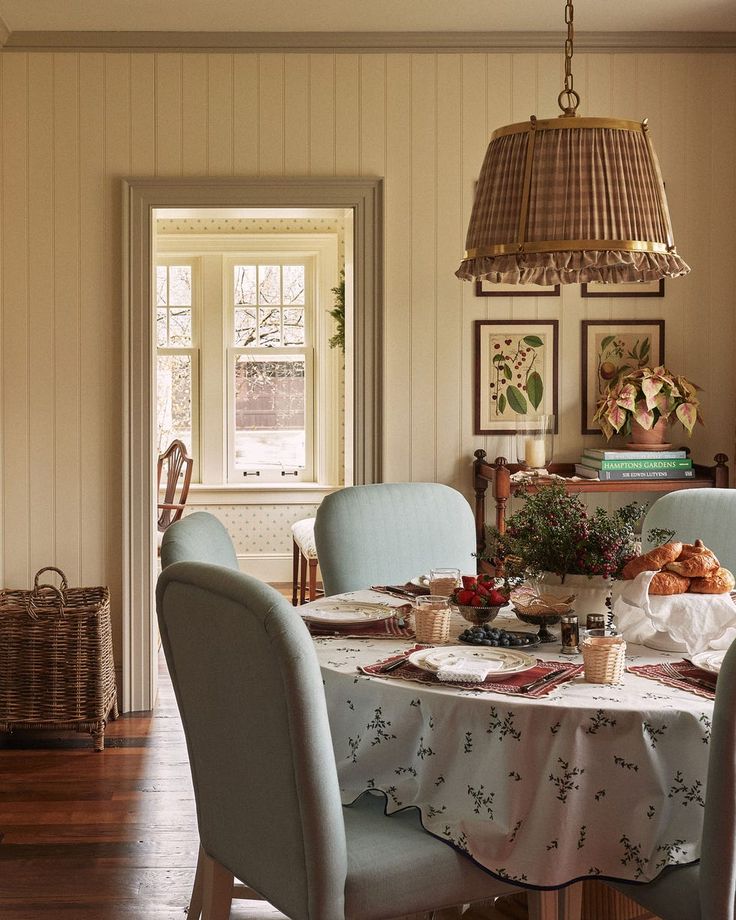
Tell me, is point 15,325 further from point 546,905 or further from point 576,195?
point 546,905

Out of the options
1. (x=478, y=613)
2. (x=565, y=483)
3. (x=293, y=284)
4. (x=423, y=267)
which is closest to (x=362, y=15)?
(x=423, y=267)

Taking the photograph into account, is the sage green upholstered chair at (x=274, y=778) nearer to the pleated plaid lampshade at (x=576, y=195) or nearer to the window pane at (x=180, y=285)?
the pleated plaid lampshade at (x=576, y=195)

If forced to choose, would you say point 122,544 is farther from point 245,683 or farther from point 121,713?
point 245,683

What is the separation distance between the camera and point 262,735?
166cm

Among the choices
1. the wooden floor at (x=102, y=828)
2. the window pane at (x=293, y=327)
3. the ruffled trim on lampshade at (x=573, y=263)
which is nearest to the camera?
the ruffled trim on lampshade at (x=573, y=263)

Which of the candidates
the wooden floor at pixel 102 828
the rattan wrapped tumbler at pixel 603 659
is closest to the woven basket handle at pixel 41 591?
the wooden floor at pixel 102 828

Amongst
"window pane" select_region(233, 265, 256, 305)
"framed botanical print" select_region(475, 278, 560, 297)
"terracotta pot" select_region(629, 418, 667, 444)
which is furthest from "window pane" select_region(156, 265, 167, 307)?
"terracotta pot" select_region(629, 418, 667, 444)

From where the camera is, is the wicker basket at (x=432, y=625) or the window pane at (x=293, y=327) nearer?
the wicker basket at (x=432, y=625)

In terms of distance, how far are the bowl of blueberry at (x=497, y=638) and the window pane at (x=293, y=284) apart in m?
5.11

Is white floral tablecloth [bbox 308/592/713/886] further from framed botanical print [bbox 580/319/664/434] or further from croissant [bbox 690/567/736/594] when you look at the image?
framed botanical print [bbox 580/319/664/434]

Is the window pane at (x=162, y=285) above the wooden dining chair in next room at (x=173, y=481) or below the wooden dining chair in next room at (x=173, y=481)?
above

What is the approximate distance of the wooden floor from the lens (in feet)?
8.70

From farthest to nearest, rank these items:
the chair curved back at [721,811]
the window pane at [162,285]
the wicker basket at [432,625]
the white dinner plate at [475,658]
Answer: the window pane at [162,285], the wicker basket at [432,625], the white dinner plate at [475,658], the chair curved back at [721,811]

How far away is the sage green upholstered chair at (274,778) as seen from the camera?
1.60 m
